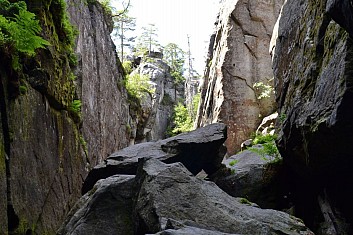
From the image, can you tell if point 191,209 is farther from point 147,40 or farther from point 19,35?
point 147,40

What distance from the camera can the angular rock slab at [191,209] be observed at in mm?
6016

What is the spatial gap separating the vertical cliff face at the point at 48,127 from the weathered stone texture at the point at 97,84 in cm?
4

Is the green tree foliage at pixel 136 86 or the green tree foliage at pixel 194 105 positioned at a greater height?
the green tree foliage at pixel 136 86

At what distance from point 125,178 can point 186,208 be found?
7.02ft

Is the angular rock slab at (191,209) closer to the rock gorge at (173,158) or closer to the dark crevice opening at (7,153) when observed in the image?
the rock gorge at (173,158)

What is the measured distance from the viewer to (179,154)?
1134 centimetres

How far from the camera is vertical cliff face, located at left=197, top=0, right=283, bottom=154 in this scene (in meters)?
23.9

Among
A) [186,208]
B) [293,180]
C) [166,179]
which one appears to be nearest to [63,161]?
[166,179]

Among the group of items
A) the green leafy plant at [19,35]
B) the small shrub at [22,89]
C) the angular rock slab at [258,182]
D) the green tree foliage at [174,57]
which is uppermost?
the green tree foliage at [174,57]

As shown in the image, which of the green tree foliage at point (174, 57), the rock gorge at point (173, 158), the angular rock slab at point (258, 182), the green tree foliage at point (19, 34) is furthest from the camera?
the green tree foliage at point (174, 57)

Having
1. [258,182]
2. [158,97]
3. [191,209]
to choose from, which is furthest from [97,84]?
[158,97]

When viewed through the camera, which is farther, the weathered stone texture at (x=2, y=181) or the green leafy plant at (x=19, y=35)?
the green leafy plant at (x=19, y=35)

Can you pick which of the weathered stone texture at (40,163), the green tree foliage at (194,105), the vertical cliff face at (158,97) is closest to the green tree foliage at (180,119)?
the green tree foliage at (194,105)

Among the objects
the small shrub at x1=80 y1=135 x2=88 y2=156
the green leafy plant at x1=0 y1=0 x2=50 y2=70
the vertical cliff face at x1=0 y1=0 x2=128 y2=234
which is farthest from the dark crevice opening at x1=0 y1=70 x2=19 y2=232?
the small shrub at x1=80 y1=135 x2=88 y2=156
